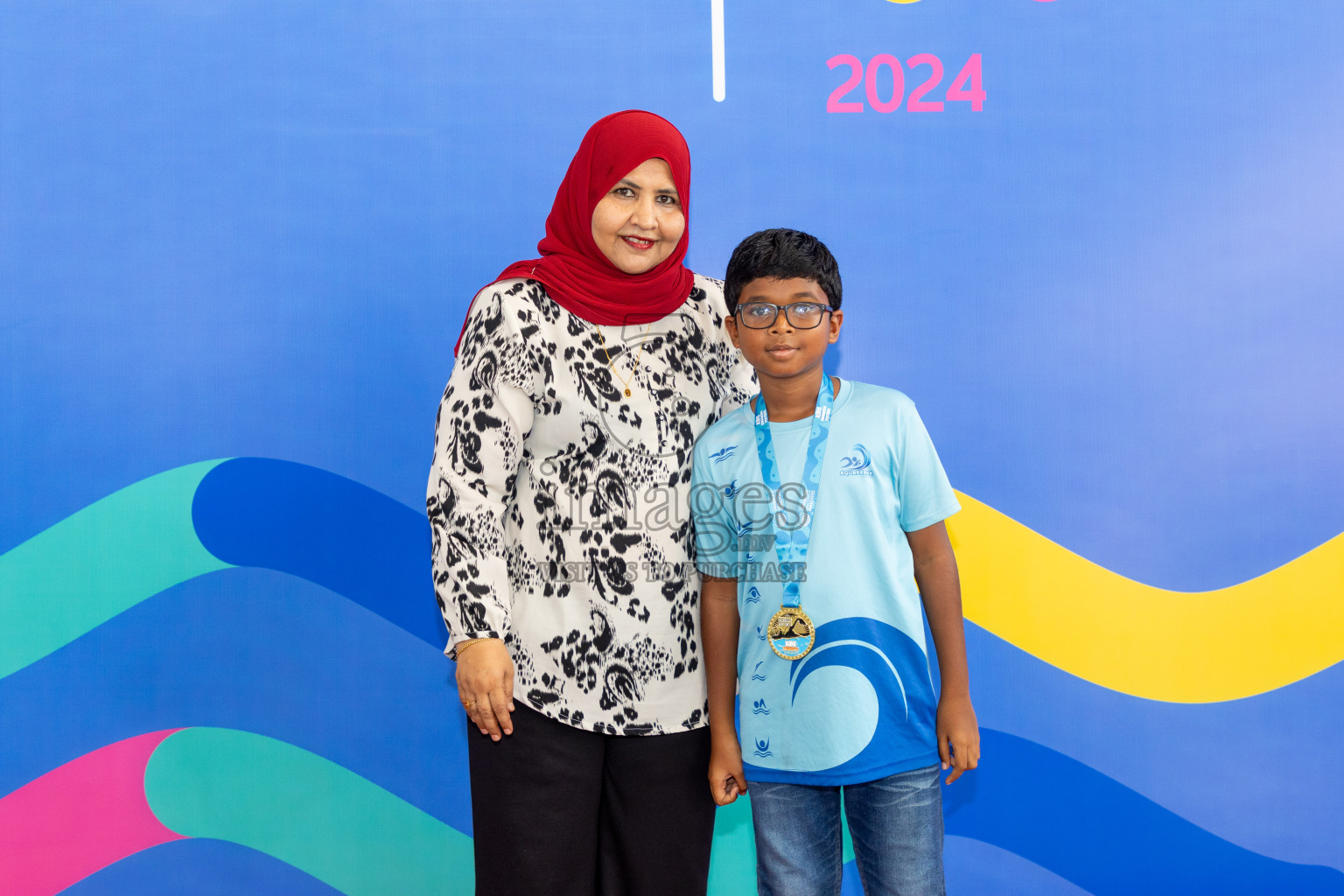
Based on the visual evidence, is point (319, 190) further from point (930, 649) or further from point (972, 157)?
point (930, 649)

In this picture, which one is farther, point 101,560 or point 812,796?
point 101,560

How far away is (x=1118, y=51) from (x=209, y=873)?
283cm

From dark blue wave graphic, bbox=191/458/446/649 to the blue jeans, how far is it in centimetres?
100

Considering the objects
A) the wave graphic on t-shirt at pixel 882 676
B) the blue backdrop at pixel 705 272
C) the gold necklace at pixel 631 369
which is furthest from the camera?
the blue backdrop at pixel 705 272

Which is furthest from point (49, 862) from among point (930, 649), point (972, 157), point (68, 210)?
point (972, 157)

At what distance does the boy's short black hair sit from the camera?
147cm

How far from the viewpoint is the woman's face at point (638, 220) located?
4.94 ft

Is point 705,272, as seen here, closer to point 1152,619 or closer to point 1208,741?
point 1152,619

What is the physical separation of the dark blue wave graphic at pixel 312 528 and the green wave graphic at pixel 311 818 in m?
0.42

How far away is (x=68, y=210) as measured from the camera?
2.09m

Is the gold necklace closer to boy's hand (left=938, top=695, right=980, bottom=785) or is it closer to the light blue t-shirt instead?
the light blue t-shirt

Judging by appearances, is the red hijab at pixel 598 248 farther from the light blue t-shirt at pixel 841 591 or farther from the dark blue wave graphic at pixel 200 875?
the dark blue wave graphic at pixel 200 875

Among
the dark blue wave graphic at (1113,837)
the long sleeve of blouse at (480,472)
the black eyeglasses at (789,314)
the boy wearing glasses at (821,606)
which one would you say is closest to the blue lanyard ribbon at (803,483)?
the boy wearing glasses at (821,606)

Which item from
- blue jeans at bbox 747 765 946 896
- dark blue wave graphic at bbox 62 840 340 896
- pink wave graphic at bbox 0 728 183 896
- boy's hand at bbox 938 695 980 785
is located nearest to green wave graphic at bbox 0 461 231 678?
pink wave graphic at bbox 0 728 183 896
